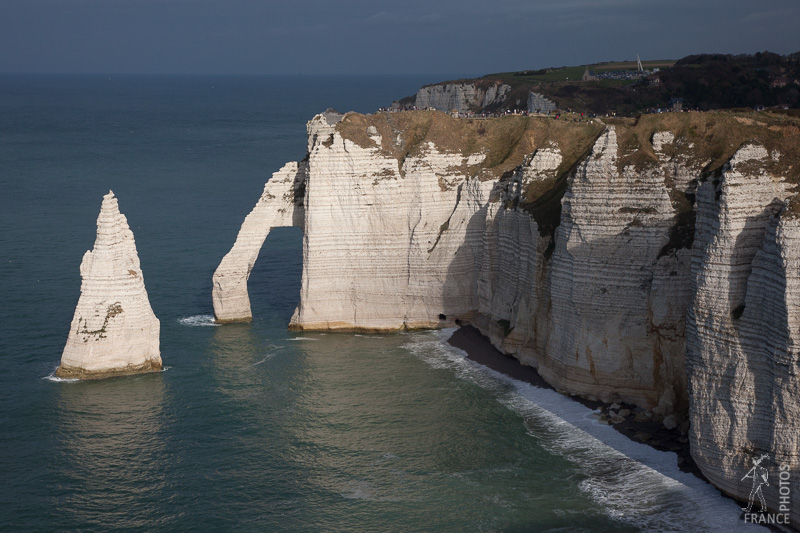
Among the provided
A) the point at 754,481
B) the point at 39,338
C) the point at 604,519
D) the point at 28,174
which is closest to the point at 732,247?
the point at 754,481

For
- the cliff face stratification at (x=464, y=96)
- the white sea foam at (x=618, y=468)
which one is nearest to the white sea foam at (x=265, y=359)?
the white sea foam at (x=618, y=468)

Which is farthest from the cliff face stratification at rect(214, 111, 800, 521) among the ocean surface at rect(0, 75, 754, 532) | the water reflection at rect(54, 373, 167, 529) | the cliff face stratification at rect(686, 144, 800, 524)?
the water reflection at rect(54, 373, 167, 529)

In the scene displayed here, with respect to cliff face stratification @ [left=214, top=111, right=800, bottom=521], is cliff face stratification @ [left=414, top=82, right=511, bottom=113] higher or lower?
higher

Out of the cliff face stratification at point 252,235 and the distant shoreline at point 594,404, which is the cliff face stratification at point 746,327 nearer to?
the distant shoreline at point 594,404

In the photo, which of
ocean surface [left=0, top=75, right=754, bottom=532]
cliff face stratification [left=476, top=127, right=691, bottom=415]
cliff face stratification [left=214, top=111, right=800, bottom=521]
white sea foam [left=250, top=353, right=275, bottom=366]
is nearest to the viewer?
cliff face stratification [left=214, top=111, right=800, bottom=521]

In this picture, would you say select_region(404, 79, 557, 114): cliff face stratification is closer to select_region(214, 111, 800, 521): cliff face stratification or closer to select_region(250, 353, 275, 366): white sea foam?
select_region(214, 111, 800, 521): cliff face stratification
